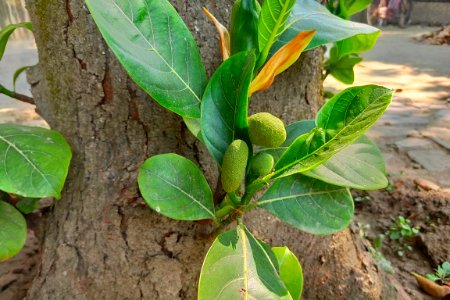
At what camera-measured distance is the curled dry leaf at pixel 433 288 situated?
1131 millimetres

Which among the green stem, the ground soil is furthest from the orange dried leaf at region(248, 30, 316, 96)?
the ground soil

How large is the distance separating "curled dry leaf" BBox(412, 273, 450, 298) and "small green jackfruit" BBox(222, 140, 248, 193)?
84 centimetres

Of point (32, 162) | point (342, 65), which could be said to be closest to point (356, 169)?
point (32, 162)

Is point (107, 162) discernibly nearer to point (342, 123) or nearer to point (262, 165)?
point (262, 165)

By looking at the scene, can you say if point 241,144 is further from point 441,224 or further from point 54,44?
point 441,224

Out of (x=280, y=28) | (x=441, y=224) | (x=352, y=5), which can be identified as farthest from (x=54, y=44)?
(x=441, y=224)

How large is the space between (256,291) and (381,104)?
282 millimetres

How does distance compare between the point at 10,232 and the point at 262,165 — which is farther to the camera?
the point at 10,232

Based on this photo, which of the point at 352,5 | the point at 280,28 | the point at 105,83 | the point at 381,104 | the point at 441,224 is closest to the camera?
the point at 381,104

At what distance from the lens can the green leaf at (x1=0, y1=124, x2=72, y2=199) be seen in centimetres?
62

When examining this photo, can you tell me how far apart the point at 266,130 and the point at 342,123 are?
9 cm

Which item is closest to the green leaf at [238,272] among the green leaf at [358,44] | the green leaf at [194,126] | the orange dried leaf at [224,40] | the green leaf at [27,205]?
the green leaf at [194,126]

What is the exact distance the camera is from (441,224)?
1.47m

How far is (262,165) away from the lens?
0.58 meters
